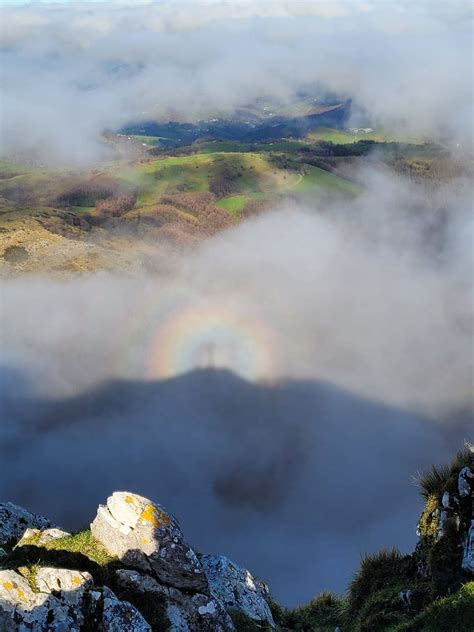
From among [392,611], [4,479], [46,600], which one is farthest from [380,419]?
[46,600]

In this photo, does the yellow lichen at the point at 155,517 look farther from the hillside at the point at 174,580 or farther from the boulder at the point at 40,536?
the boulder at the point at 40,536

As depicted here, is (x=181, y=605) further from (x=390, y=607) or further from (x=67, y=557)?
(x=390, y=607)

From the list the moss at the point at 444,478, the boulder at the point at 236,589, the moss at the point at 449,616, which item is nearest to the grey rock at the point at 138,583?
the boulder at the point at 236,589

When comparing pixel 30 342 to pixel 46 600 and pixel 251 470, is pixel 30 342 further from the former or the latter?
pixel 46 600

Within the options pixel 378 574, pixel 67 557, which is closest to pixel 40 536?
pixel 67 557

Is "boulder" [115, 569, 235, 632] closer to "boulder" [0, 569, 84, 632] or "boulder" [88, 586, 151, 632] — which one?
"boulder" [88, 586, 151, 632]
